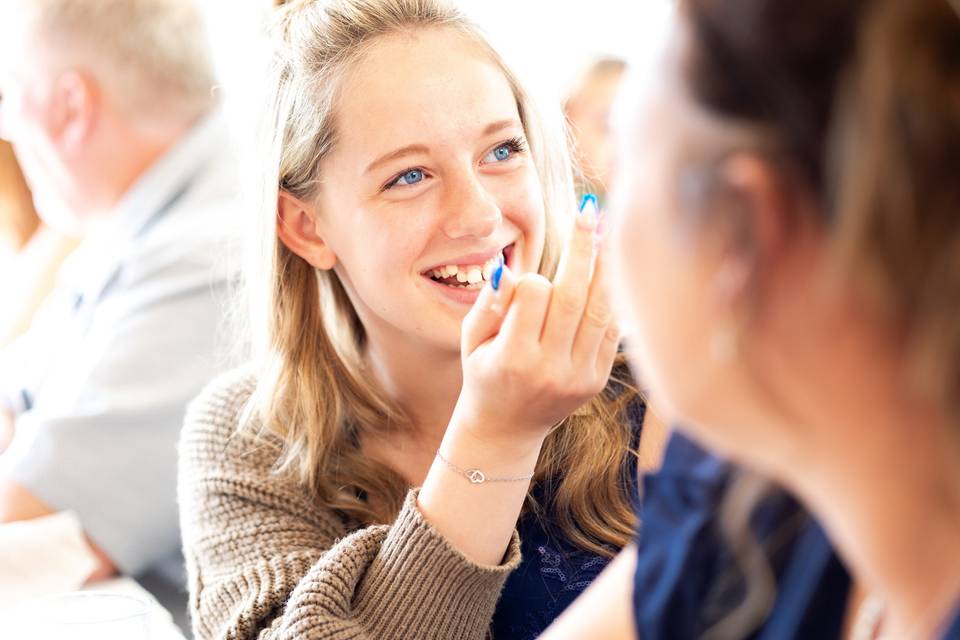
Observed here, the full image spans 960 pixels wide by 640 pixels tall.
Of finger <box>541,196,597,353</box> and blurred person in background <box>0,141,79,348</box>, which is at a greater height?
finger <box>541,196,597,353</box>

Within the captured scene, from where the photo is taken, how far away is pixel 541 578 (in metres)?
1.39

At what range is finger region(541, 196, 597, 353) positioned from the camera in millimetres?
1193

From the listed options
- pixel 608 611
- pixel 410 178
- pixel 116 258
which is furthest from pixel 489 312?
pixel 116 258

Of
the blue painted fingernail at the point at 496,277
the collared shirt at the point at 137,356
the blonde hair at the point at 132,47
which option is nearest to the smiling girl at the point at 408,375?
the blue painted fingernail at the point at 496,277

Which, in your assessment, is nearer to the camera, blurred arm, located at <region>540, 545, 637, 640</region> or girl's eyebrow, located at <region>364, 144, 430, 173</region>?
blurred arm, located at <region>540, 545, 637, 640</region>

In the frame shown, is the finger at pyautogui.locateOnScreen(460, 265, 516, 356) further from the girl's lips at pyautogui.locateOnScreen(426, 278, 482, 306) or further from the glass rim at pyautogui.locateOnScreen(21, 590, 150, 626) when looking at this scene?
the glass rim at pyautogui.locateOnScreen(21, 590, 150, 626)

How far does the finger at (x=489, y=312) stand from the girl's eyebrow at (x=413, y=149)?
0.75 ft

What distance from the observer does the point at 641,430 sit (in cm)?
146

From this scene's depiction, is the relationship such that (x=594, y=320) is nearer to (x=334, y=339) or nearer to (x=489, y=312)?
(x=489, y=312)

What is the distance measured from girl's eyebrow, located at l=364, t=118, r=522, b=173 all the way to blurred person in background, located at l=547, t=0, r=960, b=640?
71cm

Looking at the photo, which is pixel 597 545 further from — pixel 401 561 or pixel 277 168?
pixel 277 168

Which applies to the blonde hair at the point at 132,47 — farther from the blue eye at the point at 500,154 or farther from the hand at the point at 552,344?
the hand at the point at 552,344

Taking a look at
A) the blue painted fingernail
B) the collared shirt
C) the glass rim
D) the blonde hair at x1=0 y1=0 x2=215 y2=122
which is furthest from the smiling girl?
the blonde hair at x1=0 y1=0 x2=215 y2=122

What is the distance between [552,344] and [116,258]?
115cm
